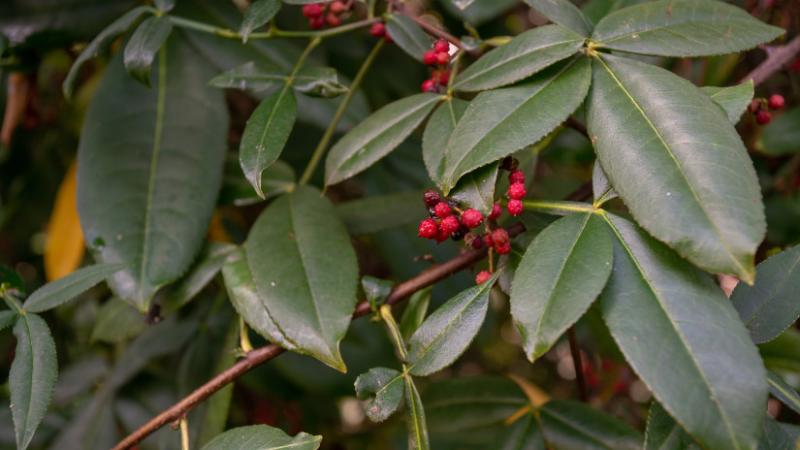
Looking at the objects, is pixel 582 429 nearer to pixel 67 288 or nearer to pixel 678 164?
pixel 678 164

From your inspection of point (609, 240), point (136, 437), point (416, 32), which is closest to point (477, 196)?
point (609, 240)

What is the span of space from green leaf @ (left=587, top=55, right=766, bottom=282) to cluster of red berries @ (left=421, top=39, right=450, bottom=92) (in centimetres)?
18

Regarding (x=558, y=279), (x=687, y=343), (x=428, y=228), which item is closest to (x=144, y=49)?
(x=428, y=228)

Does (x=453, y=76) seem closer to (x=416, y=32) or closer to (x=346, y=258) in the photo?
(x=416, y=32)

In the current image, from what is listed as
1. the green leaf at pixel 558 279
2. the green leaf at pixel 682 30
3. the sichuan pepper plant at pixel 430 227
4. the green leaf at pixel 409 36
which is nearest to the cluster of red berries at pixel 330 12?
the sichuan pepper plant at pixel 430 227

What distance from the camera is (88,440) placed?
1185 mm

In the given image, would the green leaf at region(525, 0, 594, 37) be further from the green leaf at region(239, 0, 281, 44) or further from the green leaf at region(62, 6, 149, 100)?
the green leaf at region(62, 6, 149, 100)

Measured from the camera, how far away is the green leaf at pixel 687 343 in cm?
53

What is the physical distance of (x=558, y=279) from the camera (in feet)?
2.04

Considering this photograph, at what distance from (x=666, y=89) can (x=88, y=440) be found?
0.97 meters

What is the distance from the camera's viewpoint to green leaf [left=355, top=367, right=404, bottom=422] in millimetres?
668

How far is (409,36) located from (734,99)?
35cm

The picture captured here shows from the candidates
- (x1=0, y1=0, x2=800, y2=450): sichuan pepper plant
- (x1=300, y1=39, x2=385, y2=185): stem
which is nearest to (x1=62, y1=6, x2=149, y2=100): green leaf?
(x1=0, y1=0, x2=800, y2=450): sichuan pepper plant

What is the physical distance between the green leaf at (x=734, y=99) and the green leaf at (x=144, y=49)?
0.58 m
